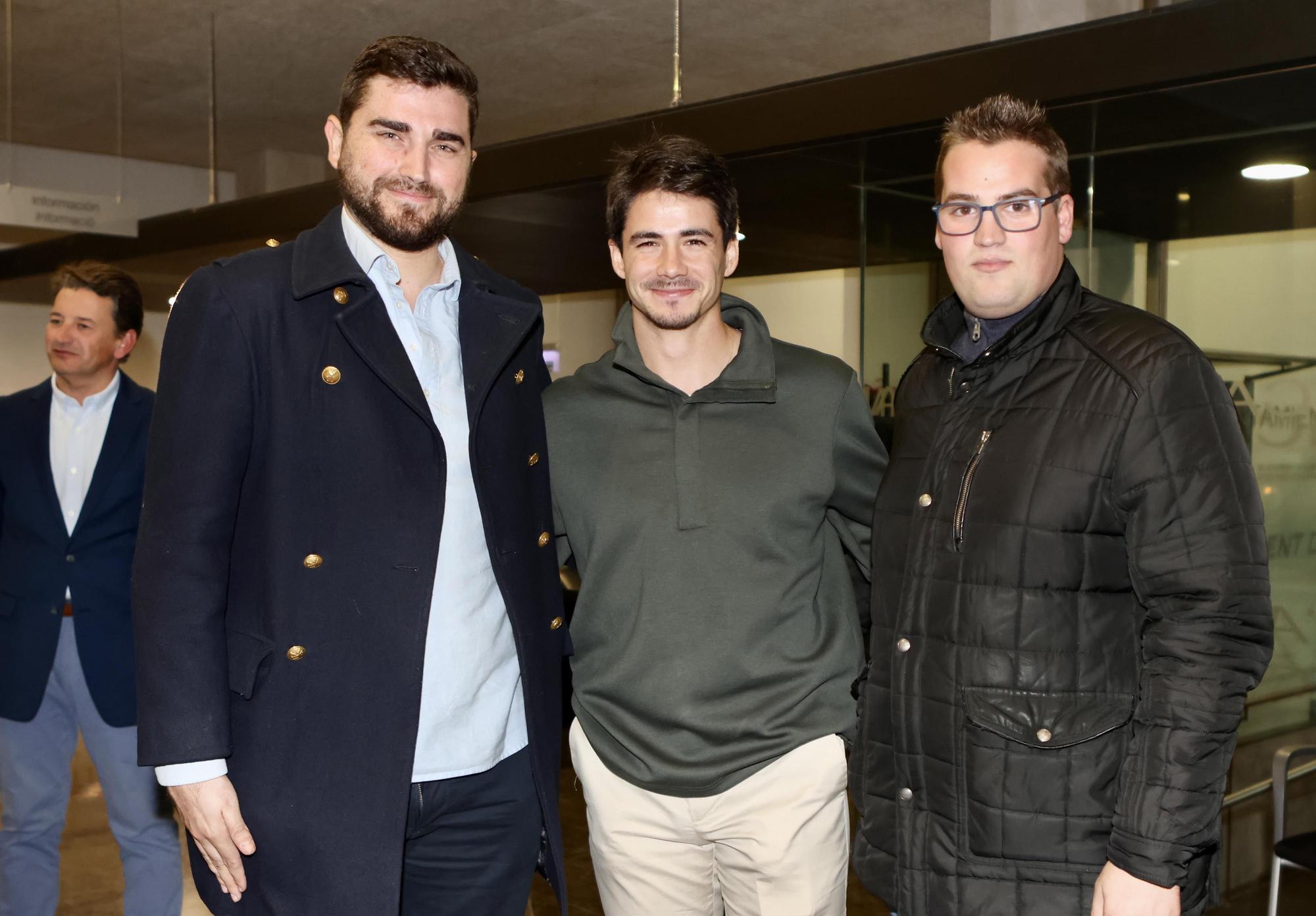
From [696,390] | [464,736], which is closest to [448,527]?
[464,736]

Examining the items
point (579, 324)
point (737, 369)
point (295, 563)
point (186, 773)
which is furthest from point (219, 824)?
point (579, 324)

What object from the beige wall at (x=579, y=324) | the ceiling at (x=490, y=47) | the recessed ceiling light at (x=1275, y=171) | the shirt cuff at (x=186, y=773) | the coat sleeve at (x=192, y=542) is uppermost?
the ceiling at (x=490, y=47)

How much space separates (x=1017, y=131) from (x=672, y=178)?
2.37ft

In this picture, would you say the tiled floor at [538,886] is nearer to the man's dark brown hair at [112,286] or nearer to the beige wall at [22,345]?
the man's dark brown hair at [112,286]

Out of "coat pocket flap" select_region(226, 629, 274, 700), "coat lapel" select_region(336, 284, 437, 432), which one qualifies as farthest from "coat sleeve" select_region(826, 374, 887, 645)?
"coat pocket flap" select_region(226, 629, 274, 700)

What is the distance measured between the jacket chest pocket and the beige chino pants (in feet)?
1.59

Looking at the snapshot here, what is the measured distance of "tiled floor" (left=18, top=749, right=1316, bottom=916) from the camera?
13.0 feet

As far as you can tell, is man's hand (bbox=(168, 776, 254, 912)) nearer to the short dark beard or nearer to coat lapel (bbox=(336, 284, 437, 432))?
coat lapel (bbox=(336, 284, 437, 432))

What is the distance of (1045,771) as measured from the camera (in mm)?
1716

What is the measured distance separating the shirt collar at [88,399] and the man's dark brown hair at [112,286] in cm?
11

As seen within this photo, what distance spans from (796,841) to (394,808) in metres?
0.75

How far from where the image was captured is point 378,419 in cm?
195

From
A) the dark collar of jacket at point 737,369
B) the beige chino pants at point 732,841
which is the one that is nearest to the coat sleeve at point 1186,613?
the beige chino pants at point 732,841

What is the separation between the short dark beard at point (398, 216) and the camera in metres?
2.02
